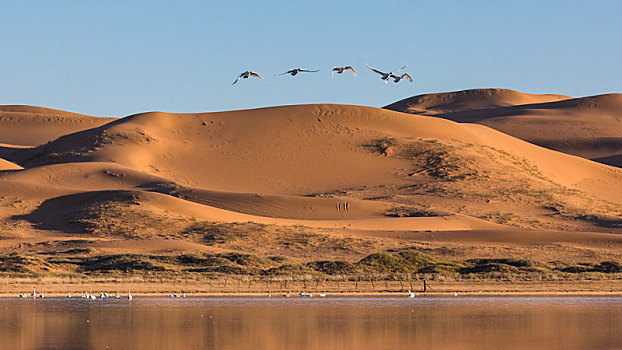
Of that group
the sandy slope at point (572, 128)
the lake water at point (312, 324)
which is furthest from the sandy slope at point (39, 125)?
the lake water at point (312, 324)

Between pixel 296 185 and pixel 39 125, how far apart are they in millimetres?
95274

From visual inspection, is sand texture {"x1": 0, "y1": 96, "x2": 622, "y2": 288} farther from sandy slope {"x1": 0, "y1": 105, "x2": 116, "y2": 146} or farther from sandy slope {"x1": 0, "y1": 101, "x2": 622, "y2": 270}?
sandy slope {"x1": 0, "y1": 105, "x2": 116, "y2": 146}

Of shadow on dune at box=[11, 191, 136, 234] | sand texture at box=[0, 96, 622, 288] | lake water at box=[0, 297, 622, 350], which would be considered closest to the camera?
lake water at box=[0, 297, 622, 350]

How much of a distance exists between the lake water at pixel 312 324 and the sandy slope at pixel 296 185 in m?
32.0

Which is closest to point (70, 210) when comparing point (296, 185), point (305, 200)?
point (305, 200)

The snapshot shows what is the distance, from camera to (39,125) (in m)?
186

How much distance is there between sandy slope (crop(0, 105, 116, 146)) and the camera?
177750 millimetres

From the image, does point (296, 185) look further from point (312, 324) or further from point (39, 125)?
point (39, 125)

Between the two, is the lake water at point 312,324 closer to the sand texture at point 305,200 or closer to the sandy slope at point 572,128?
the sand texture at point 305,200

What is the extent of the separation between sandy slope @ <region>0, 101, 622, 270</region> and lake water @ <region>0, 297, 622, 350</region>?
3197 cm

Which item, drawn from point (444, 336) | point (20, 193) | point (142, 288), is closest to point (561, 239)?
point (142, 288)

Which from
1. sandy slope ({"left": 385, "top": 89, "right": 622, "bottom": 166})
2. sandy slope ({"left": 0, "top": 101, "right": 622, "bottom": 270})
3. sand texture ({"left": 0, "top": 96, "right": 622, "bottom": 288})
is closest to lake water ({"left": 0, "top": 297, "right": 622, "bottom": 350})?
sand texture ({"left": 0, "top": 96, "right": 622, "bottom": 288})

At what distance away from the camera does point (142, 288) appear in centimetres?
4616

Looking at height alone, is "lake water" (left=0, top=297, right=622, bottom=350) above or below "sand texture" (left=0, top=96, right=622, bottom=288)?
below
